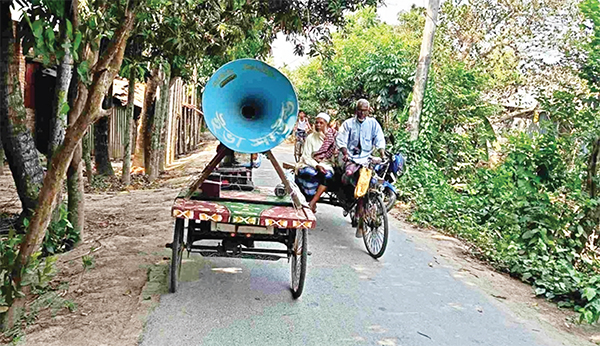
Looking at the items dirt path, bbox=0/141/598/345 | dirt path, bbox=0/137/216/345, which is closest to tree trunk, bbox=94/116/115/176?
dirt path, bbox=0/141/598/345

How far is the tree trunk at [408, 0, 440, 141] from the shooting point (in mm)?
12797

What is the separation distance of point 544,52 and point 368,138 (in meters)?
21.2

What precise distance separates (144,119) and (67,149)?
10913 mm

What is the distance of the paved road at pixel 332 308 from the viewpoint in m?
4.31

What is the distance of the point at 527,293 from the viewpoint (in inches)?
251

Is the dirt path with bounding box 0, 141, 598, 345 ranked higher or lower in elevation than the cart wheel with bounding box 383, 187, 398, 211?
lower

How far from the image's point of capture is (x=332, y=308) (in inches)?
196

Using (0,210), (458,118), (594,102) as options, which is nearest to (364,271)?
(594,102)

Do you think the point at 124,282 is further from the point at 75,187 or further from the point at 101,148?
the point at 101,148

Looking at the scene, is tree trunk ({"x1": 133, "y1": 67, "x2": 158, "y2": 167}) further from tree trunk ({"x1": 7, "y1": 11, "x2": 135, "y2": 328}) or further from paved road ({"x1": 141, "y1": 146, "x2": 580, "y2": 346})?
tree trunk ({"x1": 7, "y1": 11, "x2": 135, "y2": 328})

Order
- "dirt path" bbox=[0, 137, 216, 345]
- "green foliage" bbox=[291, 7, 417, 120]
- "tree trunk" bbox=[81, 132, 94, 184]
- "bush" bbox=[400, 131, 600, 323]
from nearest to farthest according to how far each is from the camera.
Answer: "dirt path" bbox=[0, 137, 216, 345] < "bush" bbox=[400, 131, 600, 323] < "tree trunk" bbox=[81, 132, 94, 184] < "green foliage" bbox=[291, 7, 417, 120]

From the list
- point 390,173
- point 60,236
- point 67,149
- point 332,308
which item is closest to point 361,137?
point 390,173

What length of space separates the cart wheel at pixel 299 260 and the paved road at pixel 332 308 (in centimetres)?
13

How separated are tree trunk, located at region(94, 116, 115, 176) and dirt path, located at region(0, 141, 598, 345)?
414cm
